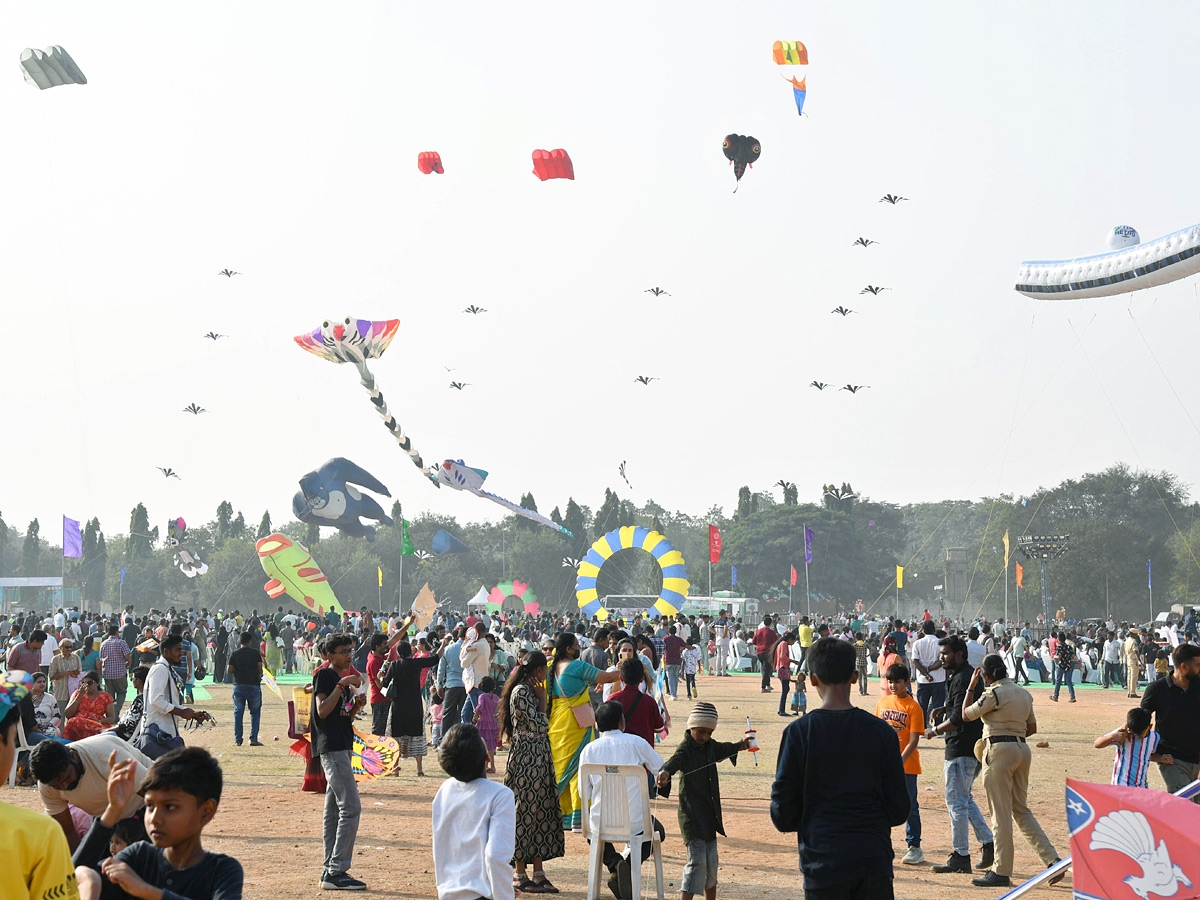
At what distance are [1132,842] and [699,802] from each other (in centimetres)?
273

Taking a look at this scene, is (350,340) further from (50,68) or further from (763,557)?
(763,557)

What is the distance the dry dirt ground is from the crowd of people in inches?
11.6

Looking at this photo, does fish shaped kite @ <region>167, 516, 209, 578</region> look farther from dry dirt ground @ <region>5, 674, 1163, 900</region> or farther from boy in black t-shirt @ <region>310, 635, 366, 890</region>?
boy in black t-shirt @ <region>310, 635, 366, 890</region>

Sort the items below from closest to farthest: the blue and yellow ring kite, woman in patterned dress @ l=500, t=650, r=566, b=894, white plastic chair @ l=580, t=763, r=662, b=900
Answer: white plastic chair @ l=580, t=763, r=662, b=900
woman in patterned dress @ l=500, t=650, r=566, b=894
the blue and yellow ring kite

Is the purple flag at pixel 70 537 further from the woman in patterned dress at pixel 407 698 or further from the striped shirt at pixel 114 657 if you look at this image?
the woman in patterned dress at pixel 407 698

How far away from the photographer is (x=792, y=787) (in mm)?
4441

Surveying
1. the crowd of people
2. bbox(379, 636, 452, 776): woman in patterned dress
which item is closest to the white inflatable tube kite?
the crowd of people

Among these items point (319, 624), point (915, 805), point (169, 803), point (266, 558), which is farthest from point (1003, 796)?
point (266, 558)

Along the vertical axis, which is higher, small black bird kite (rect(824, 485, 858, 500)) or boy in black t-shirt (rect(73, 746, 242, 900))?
small black bird kite (rect(824, 485, 858, 500))

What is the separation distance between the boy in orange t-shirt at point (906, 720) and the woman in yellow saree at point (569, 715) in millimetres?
2052

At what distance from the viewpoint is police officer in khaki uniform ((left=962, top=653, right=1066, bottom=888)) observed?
26.1 ft

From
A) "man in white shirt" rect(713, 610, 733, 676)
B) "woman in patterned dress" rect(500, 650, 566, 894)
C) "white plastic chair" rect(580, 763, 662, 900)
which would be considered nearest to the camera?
"white plastic chair" rect(580, 763, 662, 900)

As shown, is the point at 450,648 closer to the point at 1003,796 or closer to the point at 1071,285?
the point at 1003,796

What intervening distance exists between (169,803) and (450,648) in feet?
35.6
